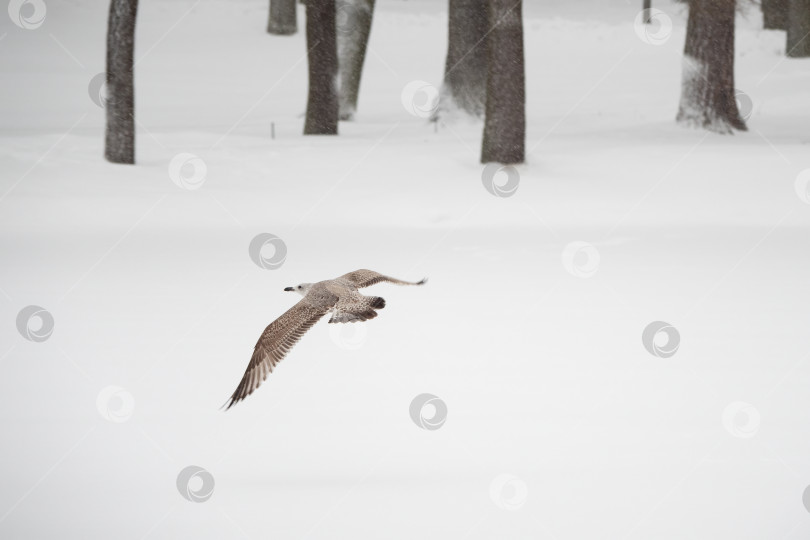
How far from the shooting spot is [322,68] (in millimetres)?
17562

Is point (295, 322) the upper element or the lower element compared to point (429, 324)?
upper

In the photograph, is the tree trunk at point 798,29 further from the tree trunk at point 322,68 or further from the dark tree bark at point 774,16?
the tree trunk at point 322,68

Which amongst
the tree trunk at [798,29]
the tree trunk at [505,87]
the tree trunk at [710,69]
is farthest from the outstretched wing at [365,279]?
the tree trunk at [798,29]

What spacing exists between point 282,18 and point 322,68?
14.4 m

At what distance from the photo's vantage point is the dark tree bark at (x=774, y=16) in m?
29.2

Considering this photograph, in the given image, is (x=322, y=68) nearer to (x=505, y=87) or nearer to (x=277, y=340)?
(x=505, y=87)

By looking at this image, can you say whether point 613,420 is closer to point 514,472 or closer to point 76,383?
point 514,472

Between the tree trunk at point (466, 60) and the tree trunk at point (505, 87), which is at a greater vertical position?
the tree trunk at point (505, 87)

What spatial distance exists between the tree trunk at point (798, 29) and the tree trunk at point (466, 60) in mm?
9882

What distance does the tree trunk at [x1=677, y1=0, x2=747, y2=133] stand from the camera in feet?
53.0

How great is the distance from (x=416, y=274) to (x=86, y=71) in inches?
732

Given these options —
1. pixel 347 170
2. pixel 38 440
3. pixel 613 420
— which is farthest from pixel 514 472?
pixel 347 170

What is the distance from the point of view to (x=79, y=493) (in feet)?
19.0

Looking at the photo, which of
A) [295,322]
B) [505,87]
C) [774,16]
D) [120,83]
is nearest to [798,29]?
[774,16]
